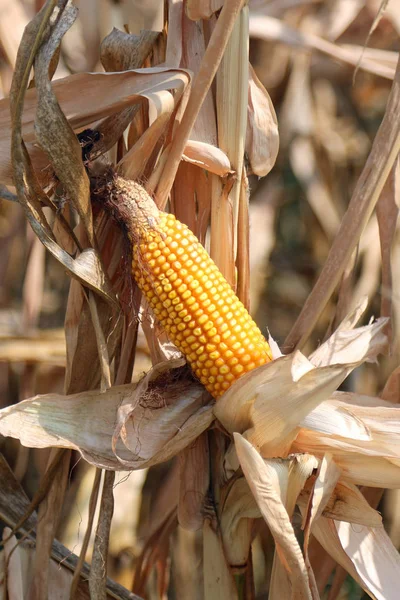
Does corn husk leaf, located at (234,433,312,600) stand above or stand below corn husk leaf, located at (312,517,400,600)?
above

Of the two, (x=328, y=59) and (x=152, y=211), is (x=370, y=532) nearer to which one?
(x=152, y=211)

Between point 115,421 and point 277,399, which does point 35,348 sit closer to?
Answer: point 115,421

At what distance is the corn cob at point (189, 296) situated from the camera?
0.54 m

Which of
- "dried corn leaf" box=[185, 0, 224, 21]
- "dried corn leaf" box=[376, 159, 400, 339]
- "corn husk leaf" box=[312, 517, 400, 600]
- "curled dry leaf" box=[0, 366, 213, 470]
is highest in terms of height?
"dried corn leaf" box=[185, 0, 224, 21]

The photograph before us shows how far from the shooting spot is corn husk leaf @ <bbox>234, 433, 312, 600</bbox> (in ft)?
1.66

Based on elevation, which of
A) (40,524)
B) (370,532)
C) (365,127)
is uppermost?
(365,127)

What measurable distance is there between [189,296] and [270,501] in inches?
7.0

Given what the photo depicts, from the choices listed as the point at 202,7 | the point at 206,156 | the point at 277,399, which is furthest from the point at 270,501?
the point at 202,7

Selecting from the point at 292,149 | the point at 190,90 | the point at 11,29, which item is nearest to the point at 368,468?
the point at 190,90

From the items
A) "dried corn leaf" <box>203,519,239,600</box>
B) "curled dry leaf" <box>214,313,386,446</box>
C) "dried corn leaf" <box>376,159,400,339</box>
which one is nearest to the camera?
"curled dry leaf" <box>214,313,386,446</box>

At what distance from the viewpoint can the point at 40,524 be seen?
67cm

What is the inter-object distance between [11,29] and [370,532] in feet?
2.36

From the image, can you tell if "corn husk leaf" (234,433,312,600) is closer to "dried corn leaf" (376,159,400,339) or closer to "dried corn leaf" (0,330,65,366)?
"dried corn leaf" (376,159,400,339)

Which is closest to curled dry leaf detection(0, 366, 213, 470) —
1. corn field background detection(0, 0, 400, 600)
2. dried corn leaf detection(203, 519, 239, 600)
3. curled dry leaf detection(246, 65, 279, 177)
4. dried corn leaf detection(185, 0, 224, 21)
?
corn field background detection(0, 0, 400, 600)
